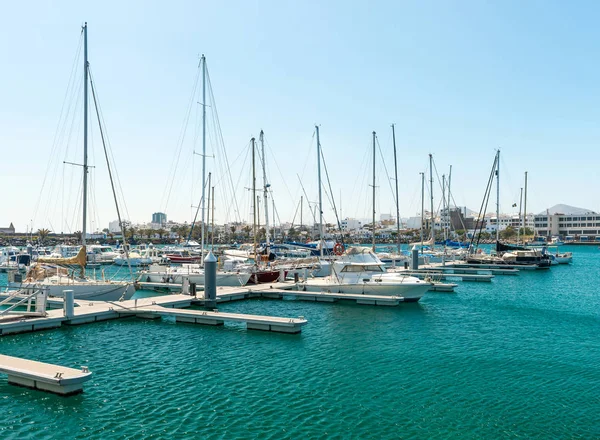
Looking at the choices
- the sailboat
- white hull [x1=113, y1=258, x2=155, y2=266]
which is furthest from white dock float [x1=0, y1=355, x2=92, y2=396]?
white hull [x1=113, y1=258, x2=155, y2=266]

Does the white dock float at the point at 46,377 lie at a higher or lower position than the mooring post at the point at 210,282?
lower

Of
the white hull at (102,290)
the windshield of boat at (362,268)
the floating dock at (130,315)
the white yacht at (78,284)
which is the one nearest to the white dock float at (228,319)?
the floating dock at (130,315)

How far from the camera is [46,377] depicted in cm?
1425

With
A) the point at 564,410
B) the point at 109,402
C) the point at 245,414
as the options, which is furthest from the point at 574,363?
the point at 109,402

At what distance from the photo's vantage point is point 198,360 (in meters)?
18.8

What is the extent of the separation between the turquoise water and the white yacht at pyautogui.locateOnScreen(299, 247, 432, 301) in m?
4.66

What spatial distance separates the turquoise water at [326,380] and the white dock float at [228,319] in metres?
0.59

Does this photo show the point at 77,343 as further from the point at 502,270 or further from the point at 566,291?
the point at 502,270

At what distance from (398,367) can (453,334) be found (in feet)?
22.6

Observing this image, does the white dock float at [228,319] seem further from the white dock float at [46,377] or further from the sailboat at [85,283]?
the white dock float at [46,377]

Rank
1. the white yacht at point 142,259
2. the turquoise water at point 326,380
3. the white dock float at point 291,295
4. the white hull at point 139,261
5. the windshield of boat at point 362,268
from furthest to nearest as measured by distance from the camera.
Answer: the white yacht at point 142,259
the white hull at point 139,261
the windshield of boat at point 362,268
the white dock float at point 291,295
the turquoise water at point 326,380

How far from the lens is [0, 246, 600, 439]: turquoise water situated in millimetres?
12570

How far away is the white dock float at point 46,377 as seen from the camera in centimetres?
1419

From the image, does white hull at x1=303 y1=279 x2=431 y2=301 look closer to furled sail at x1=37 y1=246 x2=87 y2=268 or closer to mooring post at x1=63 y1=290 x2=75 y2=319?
furled sail at x1=37 y1=246 x2=87 y2=268
